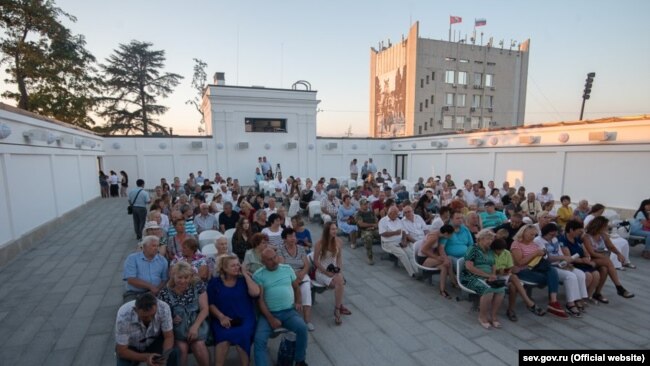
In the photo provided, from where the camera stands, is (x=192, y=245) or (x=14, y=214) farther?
(x=14, y=214)

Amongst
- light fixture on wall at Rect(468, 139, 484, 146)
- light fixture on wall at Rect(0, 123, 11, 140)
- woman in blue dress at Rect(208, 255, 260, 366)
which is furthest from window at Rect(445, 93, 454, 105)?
woman in blue dress at Rect(208, 255, 260, 366)

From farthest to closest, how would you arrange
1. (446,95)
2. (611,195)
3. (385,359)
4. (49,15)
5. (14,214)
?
1. (446,95)
2. (49,15)
3. (611,195)
4. (14,214)
5. (385,359)

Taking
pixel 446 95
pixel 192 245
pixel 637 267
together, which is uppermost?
pixel 446 95

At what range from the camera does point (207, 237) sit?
5.64 meters

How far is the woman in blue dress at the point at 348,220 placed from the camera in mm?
7727

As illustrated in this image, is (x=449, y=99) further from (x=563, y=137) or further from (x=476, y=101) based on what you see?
(x=563, y=137)

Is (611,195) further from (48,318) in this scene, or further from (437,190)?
(48,318)

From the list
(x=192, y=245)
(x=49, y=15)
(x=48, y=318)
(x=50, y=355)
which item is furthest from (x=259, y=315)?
(x=49, y=15)

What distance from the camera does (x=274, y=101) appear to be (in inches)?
755

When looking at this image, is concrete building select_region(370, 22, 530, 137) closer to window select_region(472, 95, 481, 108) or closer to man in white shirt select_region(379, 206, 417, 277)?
window select_region(472, 95, 481, 108)

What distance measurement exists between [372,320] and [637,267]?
6203 millimetres

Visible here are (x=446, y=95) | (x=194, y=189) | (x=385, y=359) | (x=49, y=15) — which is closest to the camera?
(x=385, y=359)

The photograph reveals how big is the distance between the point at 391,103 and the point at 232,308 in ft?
145

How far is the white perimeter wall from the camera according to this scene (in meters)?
6.78
